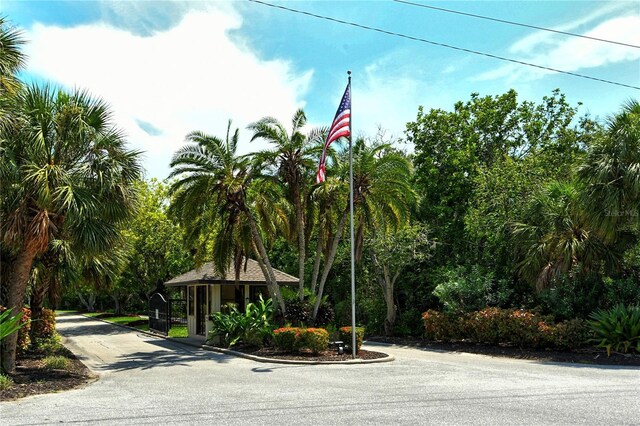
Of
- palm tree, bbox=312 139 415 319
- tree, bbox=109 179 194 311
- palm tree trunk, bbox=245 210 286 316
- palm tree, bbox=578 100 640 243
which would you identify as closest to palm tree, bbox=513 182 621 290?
palm tree, bbox=578 100 640 243

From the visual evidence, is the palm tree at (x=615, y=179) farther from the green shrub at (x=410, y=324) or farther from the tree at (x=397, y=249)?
the green shrub at (x=410, y=324)

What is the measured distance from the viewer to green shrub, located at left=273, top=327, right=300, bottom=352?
18719 mm

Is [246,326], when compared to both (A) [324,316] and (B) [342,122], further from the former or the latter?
(B) [342,122]

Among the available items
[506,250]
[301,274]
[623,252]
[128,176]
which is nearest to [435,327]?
[506,250]

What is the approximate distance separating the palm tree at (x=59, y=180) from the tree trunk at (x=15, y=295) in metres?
0.02

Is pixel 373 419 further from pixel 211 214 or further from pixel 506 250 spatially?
pixel 506 250

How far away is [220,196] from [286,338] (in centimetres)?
568

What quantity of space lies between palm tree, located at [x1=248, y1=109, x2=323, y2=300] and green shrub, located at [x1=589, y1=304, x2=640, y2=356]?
1001cm

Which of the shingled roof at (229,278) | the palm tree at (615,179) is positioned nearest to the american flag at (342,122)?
the palm tree at (615,179)

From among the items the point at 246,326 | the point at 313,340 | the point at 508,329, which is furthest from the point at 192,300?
the point at 508,329

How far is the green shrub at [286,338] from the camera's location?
1872cm

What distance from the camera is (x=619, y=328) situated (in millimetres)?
16625

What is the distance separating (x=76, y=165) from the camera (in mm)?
14312

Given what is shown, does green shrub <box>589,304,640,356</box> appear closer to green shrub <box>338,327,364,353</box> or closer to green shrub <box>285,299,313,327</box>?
green shrub <box>338,327,364,353</box>
